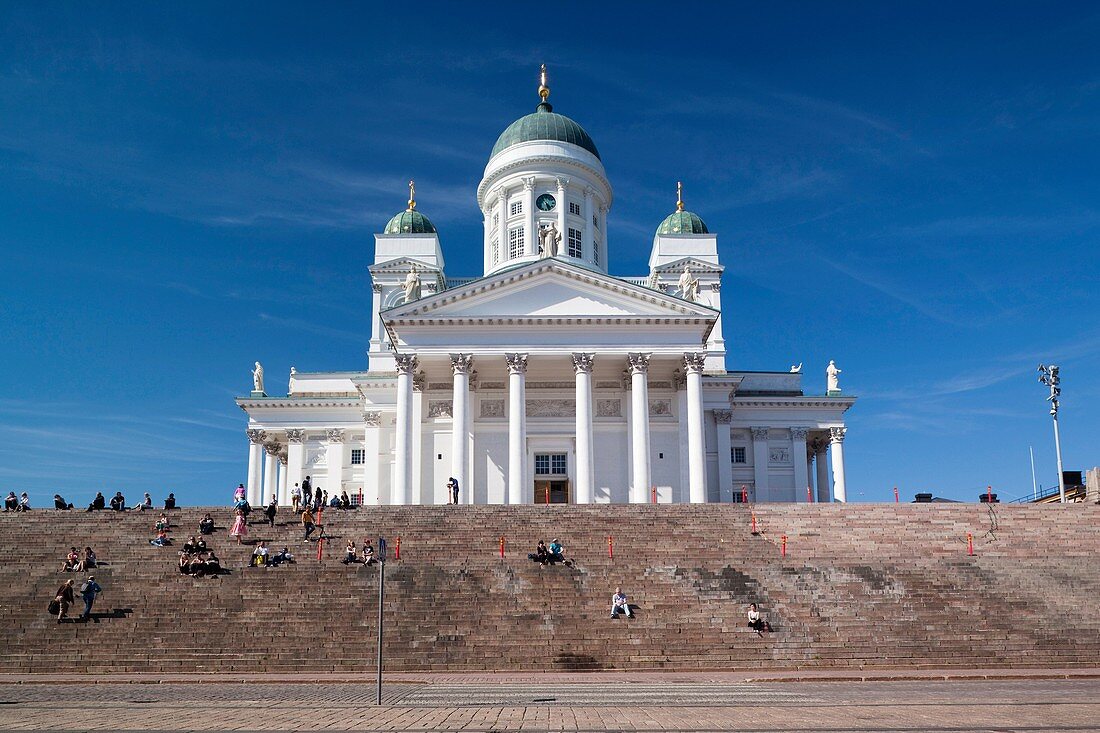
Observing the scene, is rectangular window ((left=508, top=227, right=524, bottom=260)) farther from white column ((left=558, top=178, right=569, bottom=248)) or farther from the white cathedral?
white column ((left=558, top=178, right=569, bottom=248))

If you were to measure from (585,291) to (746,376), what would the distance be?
19.9 metres

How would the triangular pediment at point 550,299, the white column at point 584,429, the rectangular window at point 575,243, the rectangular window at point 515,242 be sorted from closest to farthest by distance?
the white column at point 584,429, the triangular pediment at point 550,299, the rectangular window at point 515,242, the rectangular window at point 575,243

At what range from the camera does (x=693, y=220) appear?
2719 inches

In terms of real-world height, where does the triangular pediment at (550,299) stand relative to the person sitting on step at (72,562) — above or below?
above

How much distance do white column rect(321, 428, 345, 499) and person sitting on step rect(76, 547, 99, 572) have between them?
28075 millimetres

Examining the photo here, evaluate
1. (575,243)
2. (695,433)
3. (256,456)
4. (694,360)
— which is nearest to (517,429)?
(695,433)

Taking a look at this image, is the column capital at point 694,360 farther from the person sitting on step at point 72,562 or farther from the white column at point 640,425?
the person sitting on step at point 72,562

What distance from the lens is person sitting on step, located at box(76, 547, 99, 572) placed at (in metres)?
Answer: 30.4

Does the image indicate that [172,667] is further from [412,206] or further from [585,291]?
[412,206]

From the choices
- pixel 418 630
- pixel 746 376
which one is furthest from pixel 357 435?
pixel 418 630

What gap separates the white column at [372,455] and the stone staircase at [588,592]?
18781 mm

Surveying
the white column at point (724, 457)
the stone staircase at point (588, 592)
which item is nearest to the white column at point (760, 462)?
the white column at point (724, 457)

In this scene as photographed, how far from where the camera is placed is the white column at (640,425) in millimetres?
45000

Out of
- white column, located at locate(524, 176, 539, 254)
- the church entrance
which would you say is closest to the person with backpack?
the church entrance
